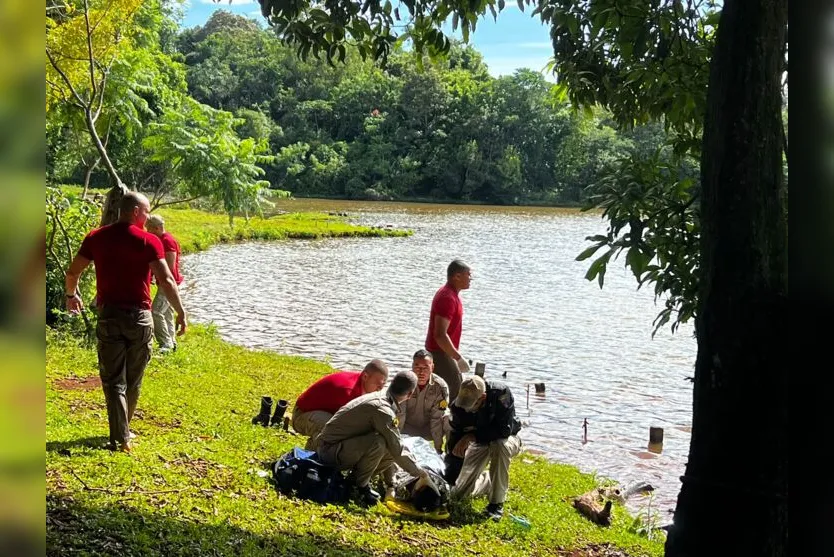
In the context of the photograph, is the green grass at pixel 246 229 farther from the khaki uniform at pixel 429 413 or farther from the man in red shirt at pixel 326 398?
the man in red shirt at pixel 326 398

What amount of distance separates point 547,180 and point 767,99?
90.0 metres

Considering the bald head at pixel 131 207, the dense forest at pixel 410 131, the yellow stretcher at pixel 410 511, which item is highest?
the dense forest at pixel 410 131

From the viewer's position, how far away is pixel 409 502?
670 centimetres

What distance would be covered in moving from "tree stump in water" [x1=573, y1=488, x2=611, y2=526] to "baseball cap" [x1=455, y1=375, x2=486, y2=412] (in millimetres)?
1936

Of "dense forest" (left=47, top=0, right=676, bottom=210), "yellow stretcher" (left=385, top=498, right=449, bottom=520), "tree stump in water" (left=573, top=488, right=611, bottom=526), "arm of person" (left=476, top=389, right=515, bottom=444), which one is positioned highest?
"dense forest" (left=47, top=0, right=676, bottom=210)

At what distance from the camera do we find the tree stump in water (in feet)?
24.9

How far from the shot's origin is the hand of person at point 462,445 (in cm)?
694

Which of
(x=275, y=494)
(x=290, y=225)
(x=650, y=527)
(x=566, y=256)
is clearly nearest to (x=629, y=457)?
(x=650, y=527)

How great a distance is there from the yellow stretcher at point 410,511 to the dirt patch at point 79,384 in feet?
12.3

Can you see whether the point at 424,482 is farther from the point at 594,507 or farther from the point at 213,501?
the point at 594,507

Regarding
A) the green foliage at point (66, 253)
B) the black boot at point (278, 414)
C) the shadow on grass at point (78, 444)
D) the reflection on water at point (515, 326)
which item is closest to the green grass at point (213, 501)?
the shadow on grass at point (78, 444)

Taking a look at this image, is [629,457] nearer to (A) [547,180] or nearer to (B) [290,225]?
(B) [290,225]

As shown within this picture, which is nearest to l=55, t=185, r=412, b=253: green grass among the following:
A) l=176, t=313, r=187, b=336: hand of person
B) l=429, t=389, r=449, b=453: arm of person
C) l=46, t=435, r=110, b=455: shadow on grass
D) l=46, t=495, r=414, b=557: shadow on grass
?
l=429, t=389, r=449, b=453: arm of person

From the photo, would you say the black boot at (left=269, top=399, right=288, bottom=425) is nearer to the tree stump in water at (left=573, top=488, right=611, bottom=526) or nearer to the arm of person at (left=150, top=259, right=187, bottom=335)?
the arm of person at (left=150, top=259, right=187, bottom=335)
